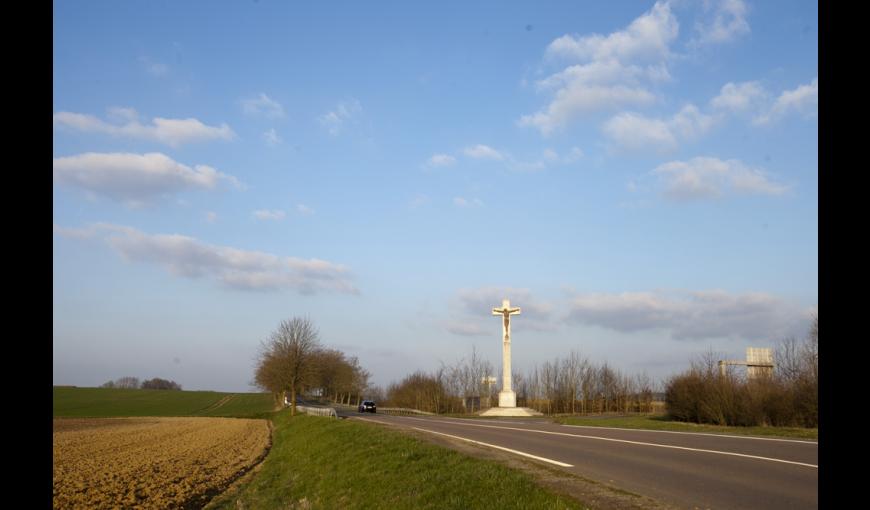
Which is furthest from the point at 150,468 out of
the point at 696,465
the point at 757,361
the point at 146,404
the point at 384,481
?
the point at 146,404

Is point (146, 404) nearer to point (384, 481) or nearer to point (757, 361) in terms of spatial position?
point (757, 361)

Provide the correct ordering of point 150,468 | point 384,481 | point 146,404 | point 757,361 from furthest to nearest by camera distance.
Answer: point 146,404 → point 757,361 → point 150,468 → point 384,481

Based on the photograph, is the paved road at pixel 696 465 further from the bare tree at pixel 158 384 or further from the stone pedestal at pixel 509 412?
the bare tree at pixel 158 384

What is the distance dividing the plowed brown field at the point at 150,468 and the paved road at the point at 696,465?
9.05m

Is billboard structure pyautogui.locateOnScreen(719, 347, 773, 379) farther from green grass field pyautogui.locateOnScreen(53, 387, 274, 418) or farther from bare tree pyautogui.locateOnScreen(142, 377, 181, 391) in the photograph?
bare tree pyautogui.locateOnScreen(142, 377, 181, 391)

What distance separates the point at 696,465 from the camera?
530 inches

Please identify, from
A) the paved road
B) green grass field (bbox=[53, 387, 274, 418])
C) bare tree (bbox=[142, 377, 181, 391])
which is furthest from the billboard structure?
bare tree (bbox=[142, 377, 181, 391])

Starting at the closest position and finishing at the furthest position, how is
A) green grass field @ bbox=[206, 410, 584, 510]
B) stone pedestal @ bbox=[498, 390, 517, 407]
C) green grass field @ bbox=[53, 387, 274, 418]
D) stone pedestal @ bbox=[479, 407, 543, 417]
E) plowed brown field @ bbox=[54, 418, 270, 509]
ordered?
green grass field @ bbox=[206, 410, 584, 510], plowed brown field @ bbox=[54, 418, 270, 509], stone pedestal @ bbox=[479, 407, 543, 417], stone pedestal @ bbox=[498, 390, 517, 407], green grass field @ bbox=[53, 387, 274, 418]

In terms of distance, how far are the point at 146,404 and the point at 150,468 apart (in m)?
87.2

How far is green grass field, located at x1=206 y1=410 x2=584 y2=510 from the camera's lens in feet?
33.3

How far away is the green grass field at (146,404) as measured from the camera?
86.8 meters

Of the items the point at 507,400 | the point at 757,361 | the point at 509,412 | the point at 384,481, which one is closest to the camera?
the point at 384,481

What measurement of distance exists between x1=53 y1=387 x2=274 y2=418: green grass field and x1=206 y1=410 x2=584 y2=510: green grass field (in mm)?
53136
